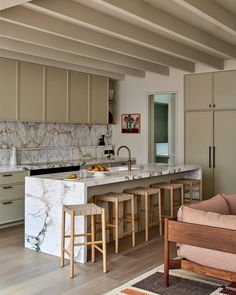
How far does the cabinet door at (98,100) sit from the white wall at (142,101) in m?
0.60

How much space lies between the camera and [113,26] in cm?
447

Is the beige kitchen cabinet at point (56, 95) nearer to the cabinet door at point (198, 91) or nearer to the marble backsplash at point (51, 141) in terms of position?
the marble backsplash at point (51, 141)

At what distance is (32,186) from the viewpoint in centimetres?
455

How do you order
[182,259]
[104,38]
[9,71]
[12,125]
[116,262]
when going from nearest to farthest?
1. [182,259]
2. [116,262]
3. [104,38]
4. [9,71]
5. [12,125]

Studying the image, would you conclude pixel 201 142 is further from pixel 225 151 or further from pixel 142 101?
pixel 142 101

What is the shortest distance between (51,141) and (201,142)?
2.77 m

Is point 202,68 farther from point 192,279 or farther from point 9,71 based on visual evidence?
point 192,279

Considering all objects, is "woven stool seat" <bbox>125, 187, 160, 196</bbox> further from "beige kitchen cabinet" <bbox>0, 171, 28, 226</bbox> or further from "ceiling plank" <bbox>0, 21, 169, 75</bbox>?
"ceiling plank" <bbox>0, 21, 169, 75</bbox>

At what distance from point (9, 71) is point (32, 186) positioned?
2210mm

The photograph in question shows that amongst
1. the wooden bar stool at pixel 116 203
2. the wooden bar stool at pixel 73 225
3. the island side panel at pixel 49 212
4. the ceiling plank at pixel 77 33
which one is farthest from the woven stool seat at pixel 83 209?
the ceiling plank at pixel 77 33

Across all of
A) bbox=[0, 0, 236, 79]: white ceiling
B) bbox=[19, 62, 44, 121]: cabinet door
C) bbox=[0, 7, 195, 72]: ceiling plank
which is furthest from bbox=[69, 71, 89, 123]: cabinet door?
bbox=[0, 7, 195, 72]: ceiling plank

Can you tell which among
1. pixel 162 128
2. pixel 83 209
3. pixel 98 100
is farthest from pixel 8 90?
pixel 162 128

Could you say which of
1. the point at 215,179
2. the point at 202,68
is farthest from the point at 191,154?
the point at 202,68

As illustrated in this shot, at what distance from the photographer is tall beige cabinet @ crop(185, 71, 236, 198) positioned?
680 cm
